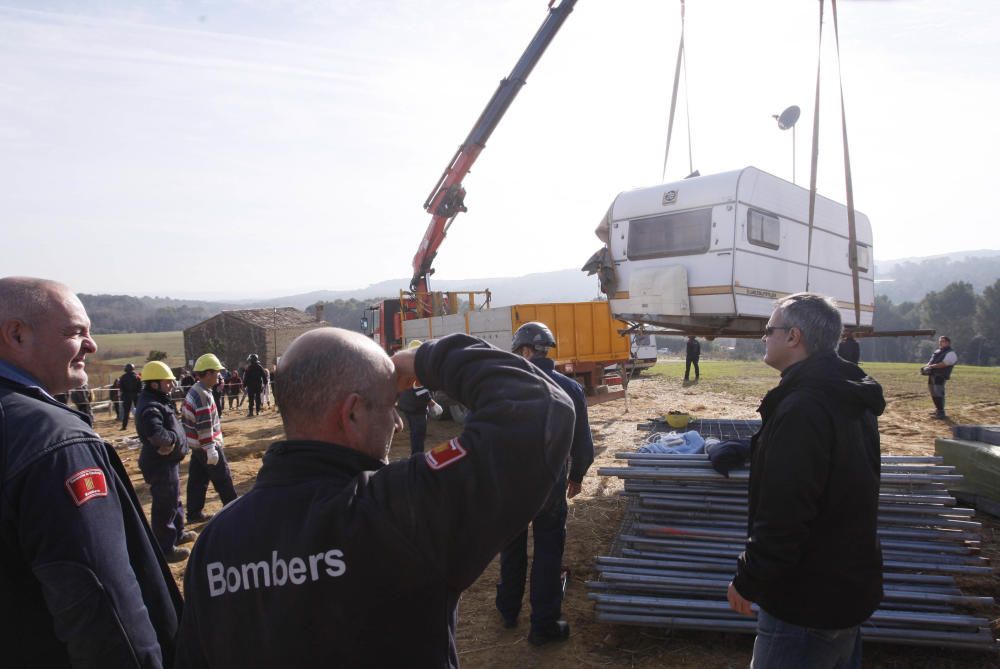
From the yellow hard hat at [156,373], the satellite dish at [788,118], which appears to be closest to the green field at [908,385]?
the satellite dish at [788,118]

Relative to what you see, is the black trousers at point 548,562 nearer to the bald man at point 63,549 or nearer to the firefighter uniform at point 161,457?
the bald man at point 63,549

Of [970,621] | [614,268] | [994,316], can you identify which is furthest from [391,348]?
[994,316]

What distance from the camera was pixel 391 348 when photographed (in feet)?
53.8

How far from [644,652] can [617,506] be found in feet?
10.6

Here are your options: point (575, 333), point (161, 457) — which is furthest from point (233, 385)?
point (161, 457)

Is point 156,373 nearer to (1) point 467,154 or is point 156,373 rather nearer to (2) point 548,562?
(2) point 548,562

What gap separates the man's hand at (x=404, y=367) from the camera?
144cm

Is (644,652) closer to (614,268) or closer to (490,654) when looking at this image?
(490,654)

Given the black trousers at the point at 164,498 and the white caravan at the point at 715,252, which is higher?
the white caravan at the point at 715,252

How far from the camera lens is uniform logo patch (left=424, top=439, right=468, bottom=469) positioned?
1.23 meters

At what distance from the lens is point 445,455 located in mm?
1237

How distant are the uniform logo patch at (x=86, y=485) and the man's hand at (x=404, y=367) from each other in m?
1.01

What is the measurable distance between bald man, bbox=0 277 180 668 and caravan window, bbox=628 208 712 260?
27.8 ft

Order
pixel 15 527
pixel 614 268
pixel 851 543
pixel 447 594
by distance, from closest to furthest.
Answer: pixel 447 594
pixel 15 527
pixel 851 543
pixel 614 268
